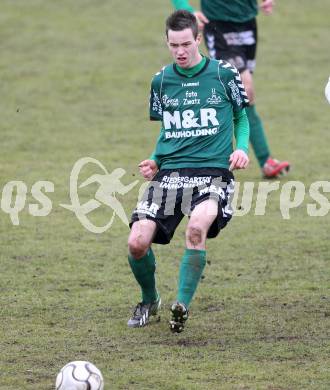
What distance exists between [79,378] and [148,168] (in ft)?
6.22

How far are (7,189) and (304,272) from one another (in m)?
3.81

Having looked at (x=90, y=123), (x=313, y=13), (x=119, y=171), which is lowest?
(x=119, y=171)

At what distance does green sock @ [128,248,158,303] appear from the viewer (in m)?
7.05

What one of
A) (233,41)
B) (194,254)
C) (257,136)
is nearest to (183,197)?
(194,254)

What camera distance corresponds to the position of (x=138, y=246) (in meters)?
6.93

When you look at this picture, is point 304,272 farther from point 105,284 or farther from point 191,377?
point 191,377

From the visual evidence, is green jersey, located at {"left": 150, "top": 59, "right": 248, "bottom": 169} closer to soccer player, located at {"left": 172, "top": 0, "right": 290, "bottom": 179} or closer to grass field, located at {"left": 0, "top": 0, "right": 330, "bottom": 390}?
grass field, located at {"left": 0, "top": 0, "right": 330, "bottom": 390}

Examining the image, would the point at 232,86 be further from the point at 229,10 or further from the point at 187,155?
the point at 229,10

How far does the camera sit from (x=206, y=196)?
22.9 feet

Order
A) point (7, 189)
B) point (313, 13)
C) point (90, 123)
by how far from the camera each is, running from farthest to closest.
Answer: point (313, 13), point (90, 123), point (7, 189)

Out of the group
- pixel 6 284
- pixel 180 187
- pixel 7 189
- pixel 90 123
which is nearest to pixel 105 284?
pixel 6 284

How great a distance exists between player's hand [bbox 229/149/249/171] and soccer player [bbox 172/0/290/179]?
14.1ft
